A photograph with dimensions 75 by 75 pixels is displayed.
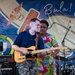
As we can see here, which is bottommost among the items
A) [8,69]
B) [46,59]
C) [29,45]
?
[8,69]

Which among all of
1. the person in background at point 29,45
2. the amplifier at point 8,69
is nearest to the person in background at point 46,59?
the person in background at point 29,45

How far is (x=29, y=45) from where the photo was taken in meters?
4.61

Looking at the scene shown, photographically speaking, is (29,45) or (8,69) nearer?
(29,45)

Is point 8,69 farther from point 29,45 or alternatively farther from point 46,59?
point 29,45

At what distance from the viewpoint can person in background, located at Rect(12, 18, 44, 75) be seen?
454 centimetres

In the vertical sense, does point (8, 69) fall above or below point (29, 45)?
below

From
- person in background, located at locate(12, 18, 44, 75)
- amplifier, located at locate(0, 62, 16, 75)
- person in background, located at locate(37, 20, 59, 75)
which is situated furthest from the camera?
amplifier, located at locate(0, 62, 16, 75)

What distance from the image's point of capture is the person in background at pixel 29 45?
4.54 meters

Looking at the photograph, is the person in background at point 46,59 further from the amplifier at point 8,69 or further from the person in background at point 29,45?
→ the amplifier at point 8,69

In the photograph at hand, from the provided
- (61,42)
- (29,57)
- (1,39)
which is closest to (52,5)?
(61,42)

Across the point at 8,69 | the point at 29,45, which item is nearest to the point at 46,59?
the point at 29,45

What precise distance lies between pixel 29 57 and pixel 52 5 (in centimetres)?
403

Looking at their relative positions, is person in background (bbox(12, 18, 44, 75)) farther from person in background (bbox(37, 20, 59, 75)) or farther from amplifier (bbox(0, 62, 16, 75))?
amplifier (bbox(0, 62, 16, 75))

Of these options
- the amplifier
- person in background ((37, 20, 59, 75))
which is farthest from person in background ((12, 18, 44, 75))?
the amplifier
